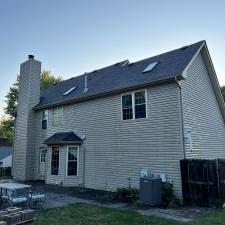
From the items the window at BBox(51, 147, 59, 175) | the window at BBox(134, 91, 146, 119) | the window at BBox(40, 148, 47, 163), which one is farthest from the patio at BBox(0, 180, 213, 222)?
the window at BBox(40, 148, 47, 163)

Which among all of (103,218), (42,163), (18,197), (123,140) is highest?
(123,140)

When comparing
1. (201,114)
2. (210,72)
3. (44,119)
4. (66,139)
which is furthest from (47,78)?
(201,114)

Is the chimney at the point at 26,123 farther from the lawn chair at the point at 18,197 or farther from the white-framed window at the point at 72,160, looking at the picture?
the lawn chair at the point at 18,197

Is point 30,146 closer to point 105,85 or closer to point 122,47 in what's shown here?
point 105,85

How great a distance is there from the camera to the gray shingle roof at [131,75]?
38.4 feet

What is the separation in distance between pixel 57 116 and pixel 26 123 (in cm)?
294

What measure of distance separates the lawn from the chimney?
10204 millimetres

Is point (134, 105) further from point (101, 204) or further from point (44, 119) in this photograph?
point (44, 119)

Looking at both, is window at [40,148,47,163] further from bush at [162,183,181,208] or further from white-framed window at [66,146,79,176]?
bush at [162,183,181,208]

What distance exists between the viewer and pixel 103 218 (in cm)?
756

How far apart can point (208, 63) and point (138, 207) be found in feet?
30.3

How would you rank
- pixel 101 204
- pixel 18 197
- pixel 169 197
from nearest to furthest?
pixel 18 197 < pixel 101 204 < pixel 169 197

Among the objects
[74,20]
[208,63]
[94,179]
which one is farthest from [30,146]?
[208,63]

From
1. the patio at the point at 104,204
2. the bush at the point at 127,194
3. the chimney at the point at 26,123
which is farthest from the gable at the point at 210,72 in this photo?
the chimney at the point at 26,123
